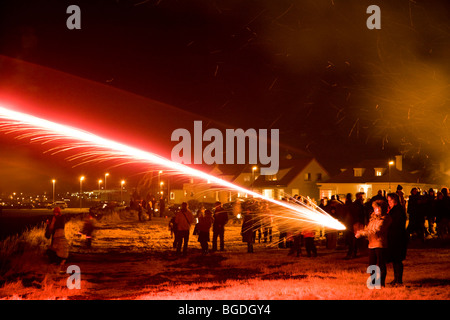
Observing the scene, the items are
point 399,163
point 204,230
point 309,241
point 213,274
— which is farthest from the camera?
point 399,163

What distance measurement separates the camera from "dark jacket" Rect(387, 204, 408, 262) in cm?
922

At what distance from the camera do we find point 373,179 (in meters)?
59.3

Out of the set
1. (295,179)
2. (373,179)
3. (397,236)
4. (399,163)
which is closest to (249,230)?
(397,236)

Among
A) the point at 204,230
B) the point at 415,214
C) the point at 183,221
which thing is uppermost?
the point at 415,214

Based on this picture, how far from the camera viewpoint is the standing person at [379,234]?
29.7 feet

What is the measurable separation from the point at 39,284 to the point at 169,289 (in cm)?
308

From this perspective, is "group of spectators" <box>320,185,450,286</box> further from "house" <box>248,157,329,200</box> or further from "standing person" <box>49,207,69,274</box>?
"house" <box>248,157,329,200</box>

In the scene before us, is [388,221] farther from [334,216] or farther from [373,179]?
[373,179]

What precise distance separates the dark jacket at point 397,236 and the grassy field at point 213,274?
62 centimetres

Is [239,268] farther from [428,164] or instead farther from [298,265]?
[428,164]

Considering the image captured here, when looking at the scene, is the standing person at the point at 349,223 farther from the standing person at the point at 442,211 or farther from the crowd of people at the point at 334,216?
the standing person at the point at 442,211

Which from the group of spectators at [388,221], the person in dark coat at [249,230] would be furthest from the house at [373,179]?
the person in dark coat at [249,230]

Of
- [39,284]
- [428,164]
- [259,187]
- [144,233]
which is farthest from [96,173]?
[39,284]

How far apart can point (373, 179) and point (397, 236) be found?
52.3 m
